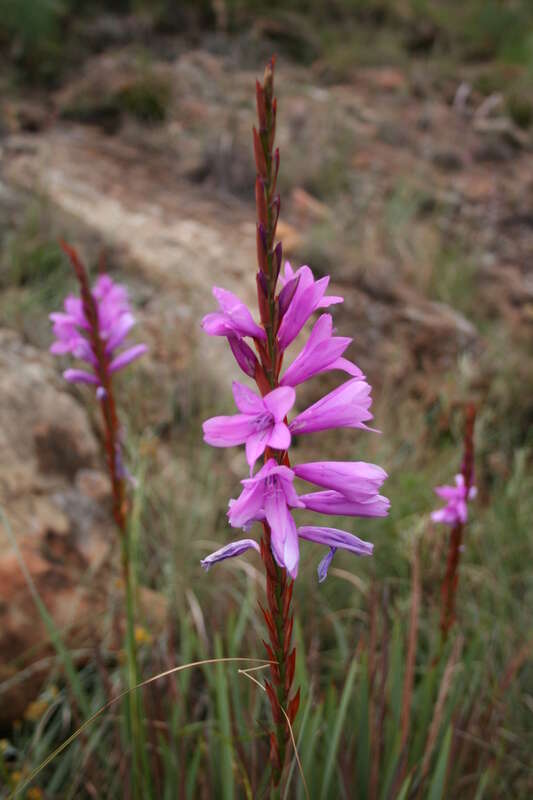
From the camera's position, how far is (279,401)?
885 millimetres

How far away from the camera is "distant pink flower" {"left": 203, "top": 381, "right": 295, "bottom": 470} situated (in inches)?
34.7

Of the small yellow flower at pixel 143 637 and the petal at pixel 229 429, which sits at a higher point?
the petal at pixel 229 429

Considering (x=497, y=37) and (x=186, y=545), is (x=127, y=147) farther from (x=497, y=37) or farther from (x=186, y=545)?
(x=497, y=37)

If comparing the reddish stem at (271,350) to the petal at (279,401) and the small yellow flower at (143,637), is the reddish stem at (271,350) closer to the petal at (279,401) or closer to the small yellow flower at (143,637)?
the petal at (279,401)

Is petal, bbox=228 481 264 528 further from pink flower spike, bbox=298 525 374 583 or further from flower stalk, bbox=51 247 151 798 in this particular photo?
flower stalk, bbox=51 247 151 798

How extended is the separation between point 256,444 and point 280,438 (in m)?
0.05

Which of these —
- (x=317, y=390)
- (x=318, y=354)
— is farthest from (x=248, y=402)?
(x=317, y=390)

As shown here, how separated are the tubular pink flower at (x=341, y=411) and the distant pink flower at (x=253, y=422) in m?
0.07

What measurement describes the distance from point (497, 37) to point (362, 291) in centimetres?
1258

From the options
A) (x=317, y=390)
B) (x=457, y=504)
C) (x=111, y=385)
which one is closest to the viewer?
(x=111, y=385)

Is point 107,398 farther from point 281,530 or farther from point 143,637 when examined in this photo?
point 143,637

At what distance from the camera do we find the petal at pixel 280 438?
0.85 meters

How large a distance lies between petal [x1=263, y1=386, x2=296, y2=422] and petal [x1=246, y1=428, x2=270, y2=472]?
35 millimetres

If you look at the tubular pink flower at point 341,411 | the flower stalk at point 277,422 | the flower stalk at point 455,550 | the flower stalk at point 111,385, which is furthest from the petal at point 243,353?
the flower stalk at point 455,550
